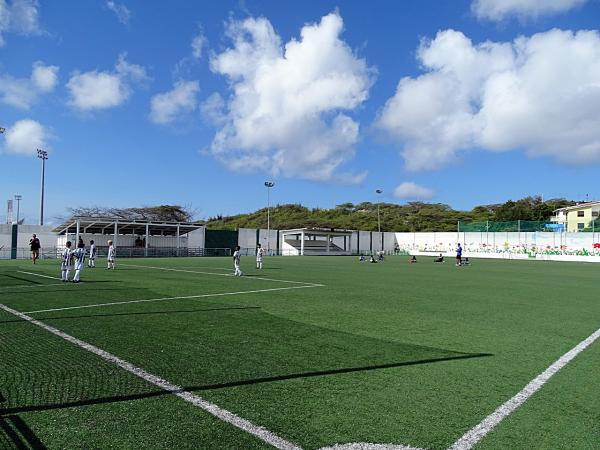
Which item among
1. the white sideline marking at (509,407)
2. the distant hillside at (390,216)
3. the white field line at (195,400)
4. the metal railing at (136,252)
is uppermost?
the distant hillside at (390,216)

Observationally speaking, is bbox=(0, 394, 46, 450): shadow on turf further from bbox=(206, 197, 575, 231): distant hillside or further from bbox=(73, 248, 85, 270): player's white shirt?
bbox=(206, 197, 575, 231): distant hillside

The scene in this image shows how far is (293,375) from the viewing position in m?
5.73

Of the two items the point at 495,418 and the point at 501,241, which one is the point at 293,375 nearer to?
the point at 495,418

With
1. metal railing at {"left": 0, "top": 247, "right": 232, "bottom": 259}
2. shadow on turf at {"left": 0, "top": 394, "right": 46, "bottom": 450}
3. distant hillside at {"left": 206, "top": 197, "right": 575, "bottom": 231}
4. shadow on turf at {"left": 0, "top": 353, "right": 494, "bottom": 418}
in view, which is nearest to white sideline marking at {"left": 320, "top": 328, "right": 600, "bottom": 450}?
shadow on turf at {"left": 0, "top": 353, "right": 494, "bottom": 418}

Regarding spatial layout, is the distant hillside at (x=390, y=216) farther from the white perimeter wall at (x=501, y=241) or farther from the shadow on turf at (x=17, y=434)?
the shadow on turf at (x=17, y=434)

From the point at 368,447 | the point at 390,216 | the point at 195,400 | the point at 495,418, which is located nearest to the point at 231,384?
the point at 195,400

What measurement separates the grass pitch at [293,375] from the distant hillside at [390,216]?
8918cm

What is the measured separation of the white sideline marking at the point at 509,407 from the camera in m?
3.99

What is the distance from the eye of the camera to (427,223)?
4306 inches

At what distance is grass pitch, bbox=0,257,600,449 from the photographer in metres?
4.07

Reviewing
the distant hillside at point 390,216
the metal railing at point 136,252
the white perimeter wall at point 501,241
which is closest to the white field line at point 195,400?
the metal railing at point 136,252

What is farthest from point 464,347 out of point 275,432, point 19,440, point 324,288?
point 324,288

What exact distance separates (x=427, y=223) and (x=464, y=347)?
10534 cm

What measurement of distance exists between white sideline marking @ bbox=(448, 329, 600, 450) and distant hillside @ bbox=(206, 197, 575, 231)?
91.0m
